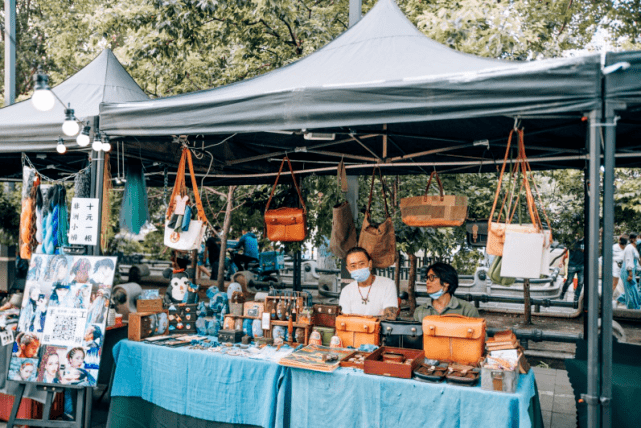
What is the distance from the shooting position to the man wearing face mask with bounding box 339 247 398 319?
4.55 meters

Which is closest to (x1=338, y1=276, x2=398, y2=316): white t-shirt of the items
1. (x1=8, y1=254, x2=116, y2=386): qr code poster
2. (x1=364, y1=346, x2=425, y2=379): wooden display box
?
(x1=364, y1=346, x2=425, y2=379): wooden display box

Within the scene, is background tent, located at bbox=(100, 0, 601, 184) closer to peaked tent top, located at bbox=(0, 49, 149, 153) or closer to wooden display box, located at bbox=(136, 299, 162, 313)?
peaked tent top, located at bbox=(0, 49, 149, 153)

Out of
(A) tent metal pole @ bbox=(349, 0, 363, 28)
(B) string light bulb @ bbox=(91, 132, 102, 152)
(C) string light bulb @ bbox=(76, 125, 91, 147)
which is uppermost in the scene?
(A) tent metal pole @ bbox=(349, 0, 363, 28)

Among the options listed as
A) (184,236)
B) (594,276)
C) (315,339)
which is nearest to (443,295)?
(315,339)

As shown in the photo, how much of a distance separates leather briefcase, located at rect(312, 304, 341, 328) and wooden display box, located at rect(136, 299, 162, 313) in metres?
1.41

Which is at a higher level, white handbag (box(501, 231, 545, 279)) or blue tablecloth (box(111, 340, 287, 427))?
white handbag (box(501, 231, 545, 279))

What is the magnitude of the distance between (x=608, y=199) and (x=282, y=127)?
195 centimetres

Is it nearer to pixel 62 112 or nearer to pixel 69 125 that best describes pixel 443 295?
pixel 69 125

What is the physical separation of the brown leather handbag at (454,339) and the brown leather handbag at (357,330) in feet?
1.52

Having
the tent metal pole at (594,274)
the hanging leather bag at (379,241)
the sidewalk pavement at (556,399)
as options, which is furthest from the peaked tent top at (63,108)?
the sidewalk pavement at (556,399)

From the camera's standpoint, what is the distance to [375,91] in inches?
120

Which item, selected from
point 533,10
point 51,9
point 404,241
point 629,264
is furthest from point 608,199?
Result: point 51,9

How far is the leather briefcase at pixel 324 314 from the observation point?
422 centimetres

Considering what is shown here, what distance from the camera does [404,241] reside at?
7.52m
